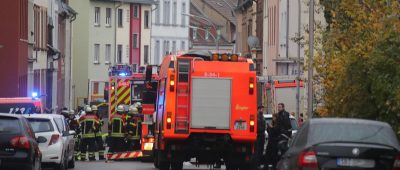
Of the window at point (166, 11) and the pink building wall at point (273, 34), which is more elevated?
the window at point (166, 11)

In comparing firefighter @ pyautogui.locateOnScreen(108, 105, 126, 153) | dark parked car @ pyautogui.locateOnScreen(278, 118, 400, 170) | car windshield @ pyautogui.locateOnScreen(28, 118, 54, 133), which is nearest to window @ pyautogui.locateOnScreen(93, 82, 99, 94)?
firefighter @ pyautogui.locateOnScreen(108, 105, 126, 153)

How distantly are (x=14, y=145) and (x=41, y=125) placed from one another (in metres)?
7.21

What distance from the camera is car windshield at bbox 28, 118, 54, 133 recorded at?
30312mm

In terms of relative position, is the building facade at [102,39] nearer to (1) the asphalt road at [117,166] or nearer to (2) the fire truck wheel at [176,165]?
(1) the asphalt road at [117,166]

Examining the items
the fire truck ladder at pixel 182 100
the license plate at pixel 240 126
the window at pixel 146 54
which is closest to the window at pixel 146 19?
the window at pixel 146 54

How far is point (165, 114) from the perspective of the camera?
28.8 m

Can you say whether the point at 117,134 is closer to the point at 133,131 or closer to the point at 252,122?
the point at 133,131

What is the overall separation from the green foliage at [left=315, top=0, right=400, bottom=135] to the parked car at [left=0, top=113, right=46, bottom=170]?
20.1ft

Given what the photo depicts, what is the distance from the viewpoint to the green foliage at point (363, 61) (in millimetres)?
22547

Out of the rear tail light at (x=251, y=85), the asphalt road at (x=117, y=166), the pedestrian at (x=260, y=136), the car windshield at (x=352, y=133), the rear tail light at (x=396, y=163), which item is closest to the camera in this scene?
the rear tail light at (x=396, y=163)

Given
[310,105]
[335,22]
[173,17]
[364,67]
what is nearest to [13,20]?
A: [310,105]

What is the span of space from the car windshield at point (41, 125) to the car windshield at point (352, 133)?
12.1m

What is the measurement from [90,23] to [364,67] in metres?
70.6

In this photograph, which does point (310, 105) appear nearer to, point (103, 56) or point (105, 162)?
point (105, 162)
